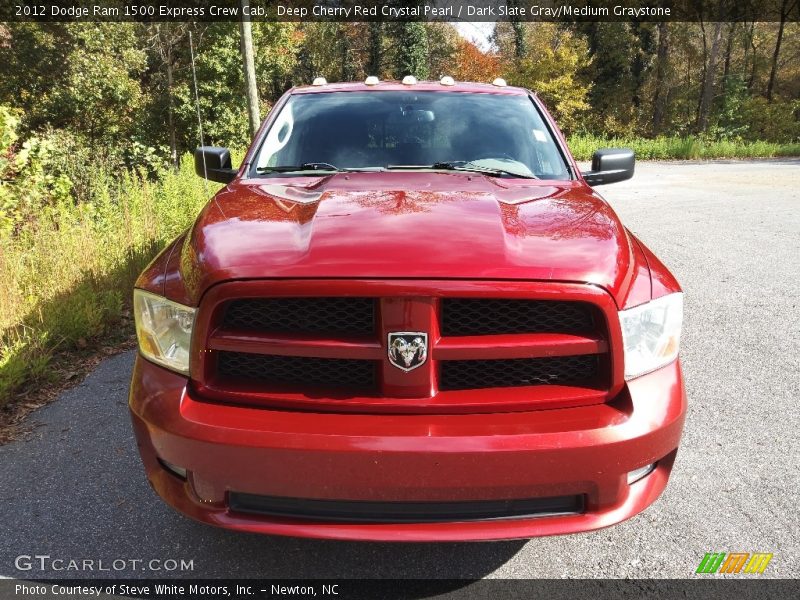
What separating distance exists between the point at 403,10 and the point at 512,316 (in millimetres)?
48213

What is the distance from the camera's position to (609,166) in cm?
338

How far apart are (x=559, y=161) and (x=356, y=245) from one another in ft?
5.33

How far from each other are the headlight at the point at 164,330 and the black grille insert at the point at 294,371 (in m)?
0.12

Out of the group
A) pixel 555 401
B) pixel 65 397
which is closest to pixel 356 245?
pixel 555 401

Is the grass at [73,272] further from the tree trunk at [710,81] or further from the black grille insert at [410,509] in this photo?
the tree trunk at [710,81]

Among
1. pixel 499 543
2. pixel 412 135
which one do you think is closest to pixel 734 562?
pixel 499 543

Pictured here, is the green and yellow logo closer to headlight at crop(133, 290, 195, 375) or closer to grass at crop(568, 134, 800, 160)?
headlight at crop(133, 290, 195, 375)

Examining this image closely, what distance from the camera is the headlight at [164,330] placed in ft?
6.10

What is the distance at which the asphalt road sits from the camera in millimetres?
2205

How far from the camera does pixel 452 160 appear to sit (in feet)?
10.0

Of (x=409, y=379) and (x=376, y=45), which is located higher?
(x=376, y=45)

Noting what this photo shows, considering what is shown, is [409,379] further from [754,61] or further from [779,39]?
[754,61]

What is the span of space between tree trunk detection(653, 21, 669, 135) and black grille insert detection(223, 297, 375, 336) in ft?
153

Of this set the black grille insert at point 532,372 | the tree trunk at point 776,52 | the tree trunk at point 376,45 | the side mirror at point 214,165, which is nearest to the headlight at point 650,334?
the black grille insert at point 532,372
